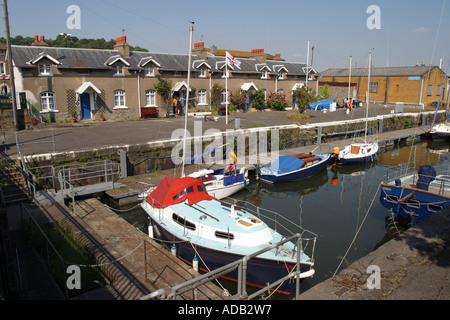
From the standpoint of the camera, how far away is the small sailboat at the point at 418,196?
47.1ft

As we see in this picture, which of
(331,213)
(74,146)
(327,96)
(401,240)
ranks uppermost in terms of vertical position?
(327,96)

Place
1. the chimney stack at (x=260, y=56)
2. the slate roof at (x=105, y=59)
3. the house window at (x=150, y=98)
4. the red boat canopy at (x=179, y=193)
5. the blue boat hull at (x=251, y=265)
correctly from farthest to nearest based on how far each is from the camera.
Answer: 1. the chimney stack at (x=260, y=56)
2. the house window at (x=150, y=98)
3. the slate roof at (x=105, y=59)
4. the red boat canopy at (x=179, y=193)
5. the blue boat hull at (x=251, y=265)

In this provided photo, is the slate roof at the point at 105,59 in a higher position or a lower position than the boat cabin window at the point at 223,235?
higher

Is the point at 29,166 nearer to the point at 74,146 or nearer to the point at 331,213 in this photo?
the point at 74,146

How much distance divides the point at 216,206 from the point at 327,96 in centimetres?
4330

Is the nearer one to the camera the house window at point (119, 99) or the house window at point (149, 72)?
the house window at point (119, 99)

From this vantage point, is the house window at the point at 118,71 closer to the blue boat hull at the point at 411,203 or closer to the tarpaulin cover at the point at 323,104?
the blue boat hull at the point at 411,203

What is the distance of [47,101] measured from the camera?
2880 centimetres

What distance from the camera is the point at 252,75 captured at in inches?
1658

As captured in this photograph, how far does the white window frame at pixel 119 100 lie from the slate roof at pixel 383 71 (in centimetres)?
4505

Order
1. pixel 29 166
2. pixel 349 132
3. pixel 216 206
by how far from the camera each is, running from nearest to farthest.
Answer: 1. pixel 216 206
2. pixel 29 166
3. pixel 349 132

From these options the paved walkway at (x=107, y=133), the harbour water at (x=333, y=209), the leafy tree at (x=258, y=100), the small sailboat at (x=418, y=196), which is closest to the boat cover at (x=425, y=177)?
the small sailboat at (x=418, y=196)

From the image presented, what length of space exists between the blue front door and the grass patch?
19.5 meters

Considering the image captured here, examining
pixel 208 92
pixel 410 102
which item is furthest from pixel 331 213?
pixel 410 102
